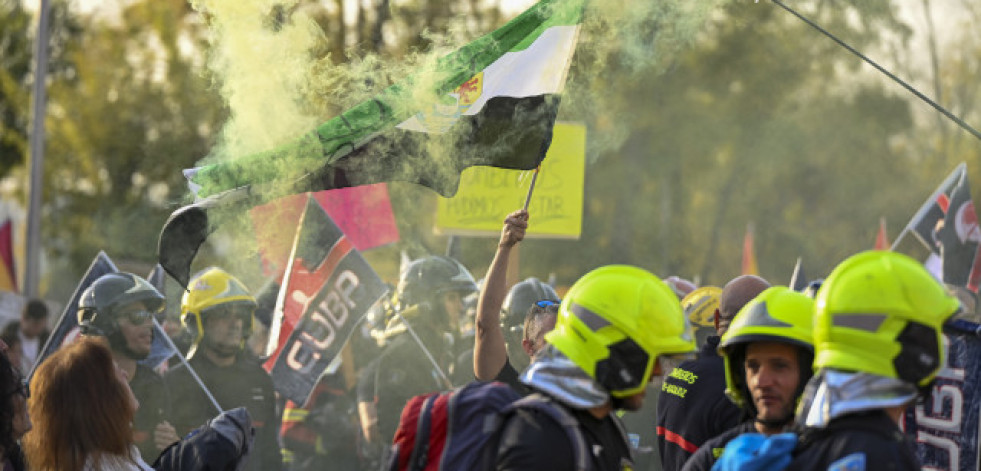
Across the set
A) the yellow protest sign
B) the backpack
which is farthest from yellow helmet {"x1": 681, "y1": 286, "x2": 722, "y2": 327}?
the backpack

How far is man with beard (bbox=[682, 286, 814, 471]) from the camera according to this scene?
385cm

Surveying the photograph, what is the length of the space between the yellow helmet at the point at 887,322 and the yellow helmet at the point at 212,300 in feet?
17.7

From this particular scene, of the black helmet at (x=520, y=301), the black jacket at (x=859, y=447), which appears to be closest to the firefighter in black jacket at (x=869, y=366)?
the black jacket at (x=859, y=447)

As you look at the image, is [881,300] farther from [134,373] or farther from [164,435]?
[134,373]

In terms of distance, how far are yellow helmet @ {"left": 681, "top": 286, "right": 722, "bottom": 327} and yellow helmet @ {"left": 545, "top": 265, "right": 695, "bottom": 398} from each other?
4816mm

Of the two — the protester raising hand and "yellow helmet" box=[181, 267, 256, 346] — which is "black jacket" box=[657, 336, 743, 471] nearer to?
the protester raising hand

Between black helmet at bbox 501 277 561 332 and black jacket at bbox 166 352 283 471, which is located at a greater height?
black helmet at bbox 501 277 561 332

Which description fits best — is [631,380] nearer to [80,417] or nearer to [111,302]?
[80,417]

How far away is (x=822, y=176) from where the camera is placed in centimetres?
3669

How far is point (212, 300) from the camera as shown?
8.12 meters

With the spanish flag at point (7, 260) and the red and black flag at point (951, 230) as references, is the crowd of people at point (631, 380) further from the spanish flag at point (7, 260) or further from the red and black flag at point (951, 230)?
the spanish flag at point (7, 260)

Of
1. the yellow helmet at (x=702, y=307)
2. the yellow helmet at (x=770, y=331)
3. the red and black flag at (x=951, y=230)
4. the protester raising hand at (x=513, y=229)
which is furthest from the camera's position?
the red and black flag at (x=951, y=230)

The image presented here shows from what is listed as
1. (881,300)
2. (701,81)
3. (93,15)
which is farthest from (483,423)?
(701,81)

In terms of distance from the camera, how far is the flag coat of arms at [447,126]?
18.0ft
